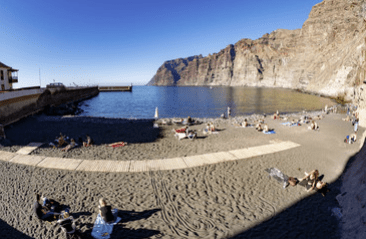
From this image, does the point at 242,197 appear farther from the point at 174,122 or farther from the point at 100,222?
the point at 174,122

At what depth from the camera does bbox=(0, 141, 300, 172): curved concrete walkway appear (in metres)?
10.8

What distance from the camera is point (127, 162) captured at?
1162 centimetres

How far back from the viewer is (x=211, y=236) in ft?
19.8

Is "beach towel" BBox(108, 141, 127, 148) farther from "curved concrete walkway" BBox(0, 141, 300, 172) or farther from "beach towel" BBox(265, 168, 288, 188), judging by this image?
"beach towel" BBox(265, 168, 288, 188)

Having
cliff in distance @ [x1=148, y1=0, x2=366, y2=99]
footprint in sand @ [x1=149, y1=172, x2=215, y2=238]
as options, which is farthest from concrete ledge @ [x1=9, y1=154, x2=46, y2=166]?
cliff in distance @ [x1=148, y1=0, x2=366, y2=99]

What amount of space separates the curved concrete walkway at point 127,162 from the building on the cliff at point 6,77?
35.6m

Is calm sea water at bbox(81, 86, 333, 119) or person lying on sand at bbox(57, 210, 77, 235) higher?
calm sea water at bbox(81, 86, 333, 119)

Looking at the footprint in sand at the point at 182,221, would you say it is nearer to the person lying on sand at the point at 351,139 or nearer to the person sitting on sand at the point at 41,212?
the person sitting on sand at the point at 41,212

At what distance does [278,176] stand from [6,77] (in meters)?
53.4

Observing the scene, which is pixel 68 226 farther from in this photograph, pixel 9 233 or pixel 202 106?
pixel 202 106

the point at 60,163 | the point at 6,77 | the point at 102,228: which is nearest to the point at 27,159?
the point at 60,163

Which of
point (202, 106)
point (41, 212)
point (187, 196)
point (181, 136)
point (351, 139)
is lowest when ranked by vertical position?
point (187, 196)

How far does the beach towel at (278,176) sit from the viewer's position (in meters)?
9.10

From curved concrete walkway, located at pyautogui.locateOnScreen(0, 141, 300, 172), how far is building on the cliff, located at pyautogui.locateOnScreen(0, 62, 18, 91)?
117 ft
